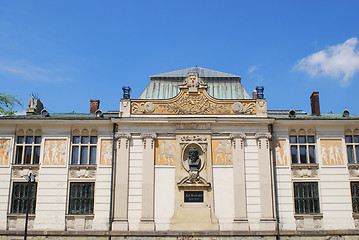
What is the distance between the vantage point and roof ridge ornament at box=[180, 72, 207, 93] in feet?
93.4

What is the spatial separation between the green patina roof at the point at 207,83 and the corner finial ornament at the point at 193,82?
152 centimetres

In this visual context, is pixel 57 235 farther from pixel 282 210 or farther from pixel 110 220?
pixel 282 210

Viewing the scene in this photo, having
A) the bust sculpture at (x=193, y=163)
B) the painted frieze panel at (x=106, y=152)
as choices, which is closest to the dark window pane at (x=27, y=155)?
the painted frieze panel at (x=106, y=152)

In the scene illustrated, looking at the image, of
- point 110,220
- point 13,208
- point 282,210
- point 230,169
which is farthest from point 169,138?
point 13,208

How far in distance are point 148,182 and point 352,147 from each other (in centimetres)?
1541

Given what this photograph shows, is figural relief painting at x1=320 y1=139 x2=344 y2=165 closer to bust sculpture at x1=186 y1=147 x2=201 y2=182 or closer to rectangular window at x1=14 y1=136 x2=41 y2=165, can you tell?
bust sculpture at x1=186 y1=147 x2=201 y2=182

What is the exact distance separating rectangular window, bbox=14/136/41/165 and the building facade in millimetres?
87

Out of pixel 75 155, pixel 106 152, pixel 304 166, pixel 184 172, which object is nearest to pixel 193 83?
pixel 184 172

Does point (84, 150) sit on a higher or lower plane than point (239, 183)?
higher

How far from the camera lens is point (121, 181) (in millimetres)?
26875

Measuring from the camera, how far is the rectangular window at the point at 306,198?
2666 centimetres

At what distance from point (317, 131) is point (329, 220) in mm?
6452

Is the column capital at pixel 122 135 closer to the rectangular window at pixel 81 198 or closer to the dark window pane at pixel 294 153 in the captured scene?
the rectangular window at pixel 81 198

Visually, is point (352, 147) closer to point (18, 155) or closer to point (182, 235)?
point (182, 235)
